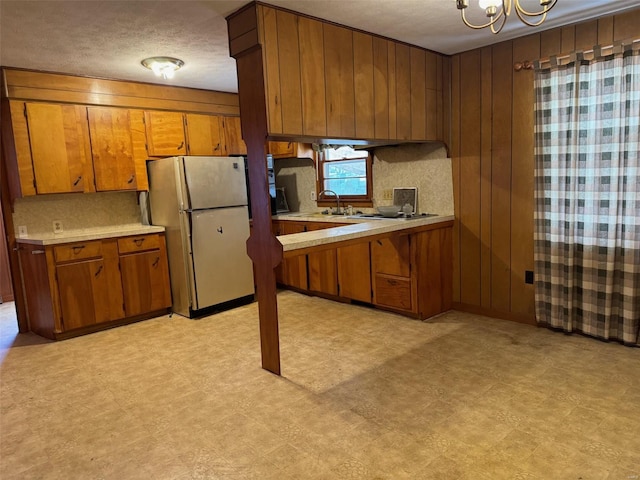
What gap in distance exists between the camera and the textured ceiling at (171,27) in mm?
2473

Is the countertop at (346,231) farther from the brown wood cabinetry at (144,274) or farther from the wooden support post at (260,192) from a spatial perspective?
the brown wood cabinetry at (144,274)

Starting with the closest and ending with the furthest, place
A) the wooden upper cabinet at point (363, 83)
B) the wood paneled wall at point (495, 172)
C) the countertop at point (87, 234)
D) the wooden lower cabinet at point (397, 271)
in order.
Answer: the wooden upper cabinet at point (363, 83), the wood paneled wall at point (495, 172), the countertop at point (87, 234), the wooden lower cabinet at point (397, 271)

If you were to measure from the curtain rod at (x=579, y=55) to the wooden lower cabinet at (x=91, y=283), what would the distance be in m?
3.51

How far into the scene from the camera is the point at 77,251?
371 cm

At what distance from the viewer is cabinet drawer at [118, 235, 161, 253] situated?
397cm

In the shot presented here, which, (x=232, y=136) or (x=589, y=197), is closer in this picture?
(x=589, y=197)

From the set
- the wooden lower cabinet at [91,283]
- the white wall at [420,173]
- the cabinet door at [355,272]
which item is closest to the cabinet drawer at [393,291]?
the cabinet door at [355,272]

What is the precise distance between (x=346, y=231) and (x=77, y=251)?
7.68 feet

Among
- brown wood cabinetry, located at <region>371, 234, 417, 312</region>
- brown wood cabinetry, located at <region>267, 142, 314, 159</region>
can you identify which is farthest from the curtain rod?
brown wood cabinetry, located at <region>267, 142, 314, 159</region>

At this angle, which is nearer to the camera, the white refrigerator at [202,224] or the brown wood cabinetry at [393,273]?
the brown wood cabinetry at [393,273]

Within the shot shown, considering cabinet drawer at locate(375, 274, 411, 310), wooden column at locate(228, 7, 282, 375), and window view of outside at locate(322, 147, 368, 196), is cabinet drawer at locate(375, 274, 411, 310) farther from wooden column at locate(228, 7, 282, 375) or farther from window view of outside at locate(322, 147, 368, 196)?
wooden column at locate(228, 7, 282, 375)

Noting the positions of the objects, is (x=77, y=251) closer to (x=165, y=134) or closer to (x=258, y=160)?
(x=165, y=134)

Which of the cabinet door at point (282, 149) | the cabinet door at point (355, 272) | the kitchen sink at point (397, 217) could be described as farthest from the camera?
the cabinet door at point (282, 149)

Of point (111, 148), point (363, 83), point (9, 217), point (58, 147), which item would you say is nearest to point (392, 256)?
point (363, 83)
